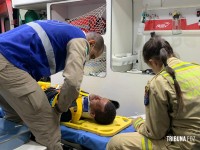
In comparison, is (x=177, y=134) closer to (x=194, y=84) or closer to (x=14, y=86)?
(x=194, y=84)

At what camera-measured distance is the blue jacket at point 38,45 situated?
1.43 meters

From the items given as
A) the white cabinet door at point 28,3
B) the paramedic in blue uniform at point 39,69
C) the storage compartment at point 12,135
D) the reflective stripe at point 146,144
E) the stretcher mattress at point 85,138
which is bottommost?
the stretcher mattress at point 85,138

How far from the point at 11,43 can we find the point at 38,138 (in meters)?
0.60

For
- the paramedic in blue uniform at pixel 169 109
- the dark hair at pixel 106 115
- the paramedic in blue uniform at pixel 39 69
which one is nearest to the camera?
the paramedic in blue uniform at pixel 169 109

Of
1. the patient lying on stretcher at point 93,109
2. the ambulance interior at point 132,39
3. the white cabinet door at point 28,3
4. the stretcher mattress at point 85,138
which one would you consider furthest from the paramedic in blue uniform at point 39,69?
the white cabinet door at point 28,3

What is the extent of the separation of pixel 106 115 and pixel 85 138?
0.86 ft

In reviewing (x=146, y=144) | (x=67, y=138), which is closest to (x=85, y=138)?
(x=67, y=138)

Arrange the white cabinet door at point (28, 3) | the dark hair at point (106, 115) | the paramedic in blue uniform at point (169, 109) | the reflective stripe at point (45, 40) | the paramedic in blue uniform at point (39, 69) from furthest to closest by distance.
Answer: the white cabinet door at point (28, 3) < the dark hair at point (106, 115) < the reflective stripe at point (45, 40) < the paramedic in blue uniform at point (39, 69) < the paramedic in blue uniform at point (169, 109)

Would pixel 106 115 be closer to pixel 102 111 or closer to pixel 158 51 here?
pixel 102 111

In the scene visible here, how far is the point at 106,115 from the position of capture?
5.91ft

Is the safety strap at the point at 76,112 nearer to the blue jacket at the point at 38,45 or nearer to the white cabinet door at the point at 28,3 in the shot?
the blue jacket at the point at 38,45

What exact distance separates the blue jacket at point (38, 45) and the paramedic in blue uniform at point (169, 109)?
0.57 meters

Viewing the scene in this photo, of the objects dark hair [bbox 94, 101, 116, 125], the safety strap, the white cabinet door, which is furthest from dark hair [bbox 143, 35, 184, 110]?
the white cabinet door

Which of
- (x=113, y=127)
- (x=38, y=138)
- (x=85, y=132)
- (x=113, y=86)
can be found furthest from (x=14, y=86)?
(x=113, y=86)
